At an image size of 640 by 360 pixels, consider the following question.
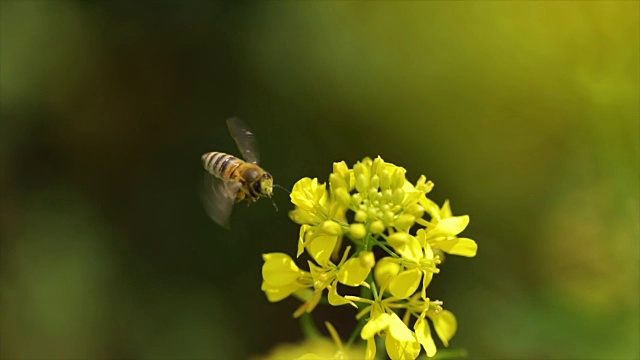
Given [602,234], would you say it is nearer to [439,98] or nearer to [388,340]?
[439,98]

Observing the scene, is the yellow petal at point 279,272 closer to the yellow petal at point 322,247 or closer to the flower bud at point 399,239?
the yellow petal at point 322,247

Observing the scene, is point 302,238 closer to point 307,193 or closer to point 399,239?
point 307,193

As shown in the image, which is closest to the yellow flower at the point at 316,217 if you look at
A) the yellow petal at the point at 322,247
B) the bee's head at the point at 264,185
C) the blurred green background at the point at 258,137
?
the yellow petal at the point at 322,247

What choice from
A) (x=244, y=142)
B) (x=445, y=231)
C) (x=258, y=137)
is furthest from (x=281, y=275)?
(x=258, y=137)

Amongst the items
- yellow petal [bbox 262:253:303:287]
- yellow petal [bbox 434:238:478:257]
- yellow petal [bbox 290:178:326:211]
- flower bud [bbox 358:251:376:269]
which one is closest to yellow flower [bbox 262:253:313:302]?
yellow petal [bbox 262:253:303:287]

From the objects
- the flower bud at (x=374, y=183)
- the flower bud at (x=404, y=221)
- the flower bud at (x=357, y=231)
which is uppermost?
Answer: the flower bud at (x=374, y=183)

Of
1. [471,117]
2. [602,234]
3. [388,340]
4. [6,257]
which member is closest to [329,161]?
[471,117]

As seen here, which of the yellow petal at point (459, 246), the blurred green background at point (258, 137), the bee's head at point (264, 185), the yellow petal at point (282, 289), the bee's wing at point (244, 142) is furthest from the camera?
the blurred green background at point (258, 137)

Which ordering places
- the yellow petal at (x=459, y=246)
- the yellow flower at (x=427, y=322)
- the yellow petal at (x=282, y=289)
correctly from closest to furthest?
the yellow flower at (x=427, y=322), the yellow petal at (x=459, y=246), the yellow petal at (x=282, y=289)
